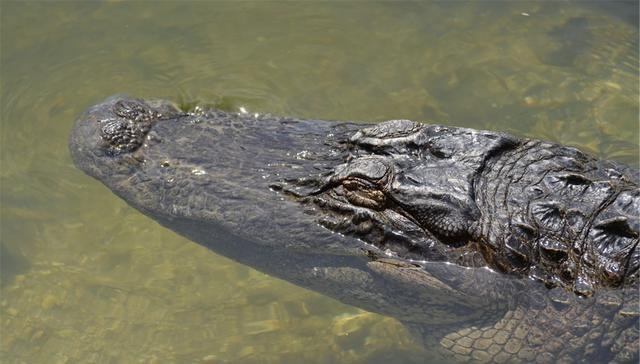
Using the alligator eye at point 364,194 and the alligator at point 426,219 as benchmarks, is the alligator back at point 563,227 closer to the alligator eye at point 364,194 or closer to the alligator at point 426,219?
the alligator at point 426,219

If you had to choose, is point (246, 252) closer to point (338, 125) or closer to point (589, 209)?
point (338, 125)

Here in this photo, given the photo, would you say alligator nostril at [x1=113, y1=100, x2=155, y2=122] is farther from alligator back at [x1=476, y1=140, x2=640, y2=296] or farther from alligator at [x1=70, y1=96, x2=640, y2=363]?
alligator back at [x1=476, y1=140, x2=640, y2=296]

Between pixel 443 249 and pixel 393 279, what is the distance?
0.29 m

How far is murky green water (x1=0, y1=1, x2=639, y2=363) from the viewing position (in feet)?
15.7

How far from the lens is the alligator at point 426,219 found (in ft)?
12.0

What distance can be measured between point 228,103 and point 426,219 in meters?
2.49

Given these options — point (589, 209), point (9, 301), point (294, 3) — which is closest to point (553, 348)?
point (589, 209)

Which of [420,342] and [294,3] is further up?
[294,3]

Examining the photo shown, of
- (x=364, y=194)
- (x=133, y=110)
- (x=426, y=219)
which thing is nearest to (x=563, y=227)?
(x=426, y=219)

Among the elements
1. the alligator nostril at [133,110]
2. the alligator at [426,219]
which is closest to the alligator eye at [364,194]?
the alligator at [426,219]

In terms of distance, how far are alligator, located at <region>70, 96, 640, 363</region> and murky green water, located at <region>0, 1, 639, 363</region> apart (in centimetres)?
80

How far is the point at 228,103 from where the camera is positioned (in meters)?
5.84

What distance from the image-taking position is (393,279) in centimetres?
385

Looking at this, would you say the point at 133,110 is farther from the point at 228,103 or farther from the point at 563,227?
the point at 563,227
